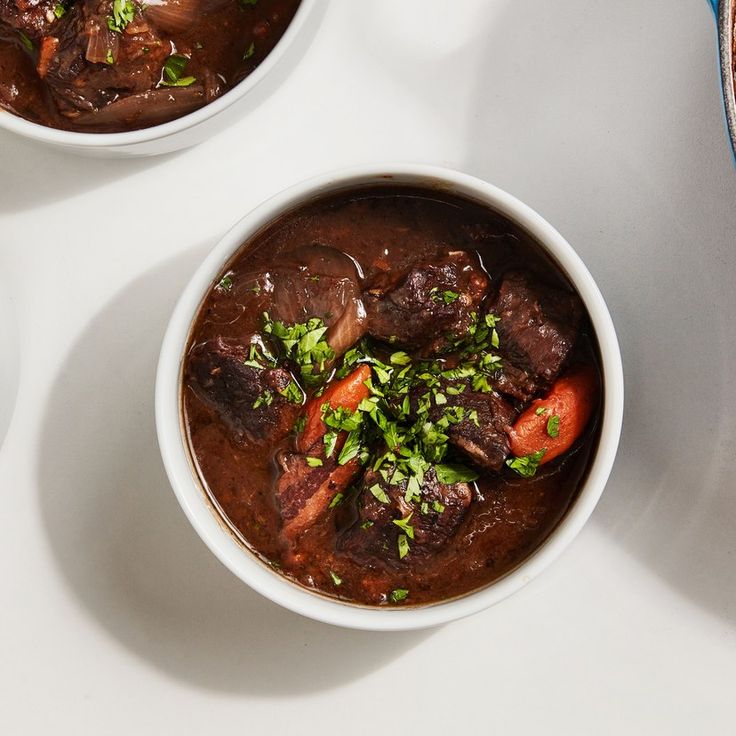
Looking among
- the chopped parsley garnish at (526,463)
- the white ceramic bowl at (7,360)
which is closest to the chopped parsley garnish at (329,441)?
the chopped parsley garnish at (526,463)

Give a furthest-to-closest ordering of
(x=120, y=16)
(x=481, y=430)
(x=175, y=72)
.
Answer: (x=175, y=72) → (x=120, y=16) → (x=481, y=430)

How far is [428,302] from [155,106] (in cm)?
90

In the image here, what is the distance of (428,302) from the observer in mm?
2188

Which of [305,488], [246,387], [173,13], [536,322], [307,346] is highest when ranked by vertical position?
[173,13]

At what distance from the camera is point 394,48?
103 inches

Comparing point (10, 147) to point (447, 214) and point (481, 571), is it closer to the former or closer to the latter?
point (447, 214)

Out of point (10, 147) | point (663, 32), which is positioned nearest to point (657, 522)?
point (663, 32)

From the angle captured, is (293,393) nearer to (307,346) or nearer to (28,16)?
(307,346)

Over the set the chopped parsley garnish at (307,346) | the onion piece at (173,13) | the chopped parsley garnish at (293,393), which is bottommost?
the chopped parsley garnish at (293,393)

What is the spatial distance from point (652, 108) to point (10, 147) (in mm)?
1746

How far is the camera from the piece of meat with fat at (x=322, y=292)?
224 centimetres

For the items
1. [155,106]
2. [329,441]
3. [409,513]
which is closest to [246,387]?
[329,441]

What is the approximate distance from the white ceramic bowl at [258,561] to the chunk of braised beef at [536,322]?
0.09 m

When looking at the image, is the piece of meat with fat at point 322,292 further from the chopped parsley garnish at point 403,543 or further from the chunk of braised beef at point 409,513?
the chopped parsley garnish at point 403,543
